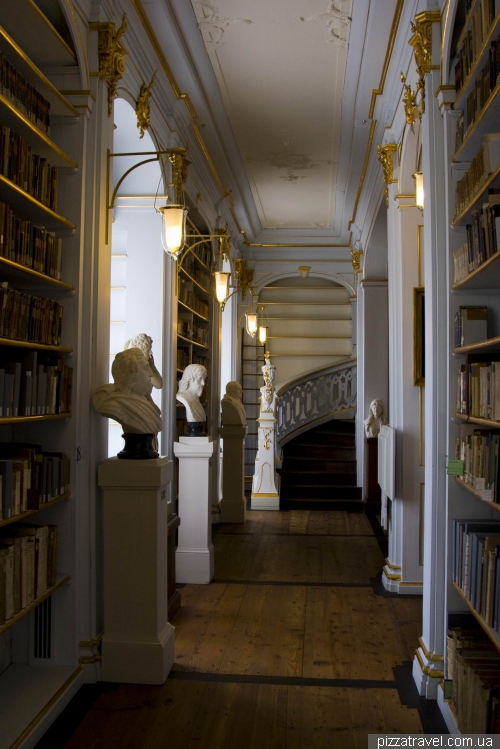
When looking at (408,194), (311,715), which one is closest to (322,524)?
(408,194)

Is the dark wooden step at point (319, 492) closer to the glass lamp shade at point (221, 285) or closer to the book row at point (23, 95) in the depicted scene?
the glass lamp shade at point (221, 285)

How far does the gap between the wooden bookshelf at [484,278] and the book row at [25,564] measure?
2.29 meters

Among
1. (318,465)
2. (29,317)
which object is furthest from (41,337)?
(318,465)

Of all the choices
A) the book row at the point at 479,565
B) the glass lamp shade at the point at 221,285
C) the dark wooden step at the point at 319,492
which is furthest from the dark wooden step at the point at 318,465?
the book row at the point at 479,565

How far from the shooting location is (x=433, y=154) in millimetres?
3449

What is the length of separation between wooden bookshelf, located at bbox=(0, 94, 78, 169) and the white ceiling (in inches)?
72.5

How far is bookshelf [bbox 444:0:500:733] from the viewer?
103 inches

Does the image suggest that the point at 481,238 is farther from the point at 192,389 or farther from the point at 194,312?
the point at 194,312

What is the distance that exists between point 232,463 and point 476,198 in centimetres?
576

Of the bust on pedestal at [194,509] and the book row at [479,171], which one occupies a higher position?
the book row at [479,171]

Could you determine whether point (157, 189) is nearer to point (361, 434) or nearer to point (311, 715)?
point (311, 715)

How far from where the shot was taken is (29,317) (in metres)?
3.06

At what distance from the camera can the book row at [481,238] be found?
2.56 m

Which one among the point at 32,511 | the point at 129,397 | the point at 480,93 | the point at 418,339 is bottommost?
the point at 32,511
